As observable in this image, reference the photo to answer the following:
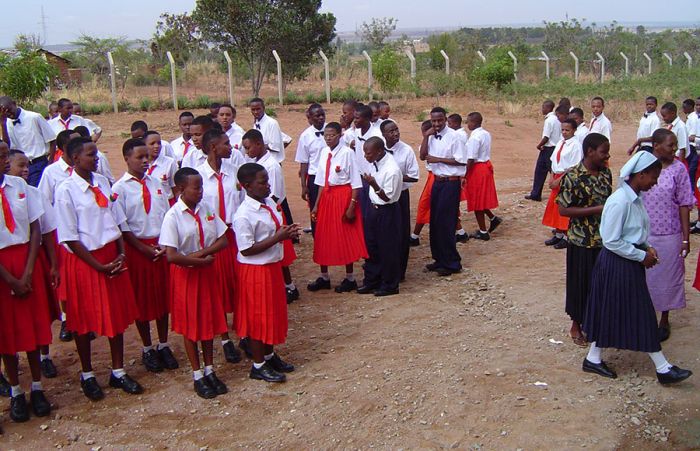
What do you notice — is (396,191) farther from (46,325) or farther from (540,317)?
(46,325)

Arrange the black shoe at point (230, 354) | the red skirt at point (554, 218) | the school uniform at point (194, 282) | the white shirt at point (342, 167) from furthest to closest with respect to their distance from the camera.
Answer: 1. the red skirt at point (554, 218)
2. the white shirt at point (342, 167)
3. the black shoe at point (230, 354)
4. the school uniform at point (194, 282)

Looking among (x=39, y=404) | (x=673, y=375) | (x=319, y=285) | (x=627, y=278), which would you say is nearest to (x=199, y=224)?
(x=39, y=404)

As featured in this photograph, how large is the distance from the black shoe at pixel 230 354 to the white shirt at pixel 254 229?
0.91m

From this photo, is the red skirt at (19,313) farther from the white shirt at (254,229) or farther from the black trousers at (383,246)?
the black trousers at (383,246)

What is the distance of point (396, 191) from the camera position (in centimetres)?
666

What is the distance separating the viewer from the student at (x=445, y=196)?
7.55 m

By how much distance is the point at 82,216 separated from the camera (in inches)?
188

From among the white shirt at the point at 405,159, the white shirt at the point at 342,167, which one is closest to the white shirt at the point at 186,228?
the white shirt at the point at 342,167

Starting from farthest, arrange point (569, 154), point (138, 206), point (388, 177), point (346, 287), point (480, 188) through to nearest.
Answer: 1. point (480, 188)
2. point (569, 154)
3. point (346, 287)
4. point (388, 177)
5. point (138, 206)

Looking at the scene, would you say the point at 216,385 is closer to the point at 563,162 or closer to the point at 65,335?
the point at 65,335

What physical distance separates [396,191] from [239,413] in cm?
276

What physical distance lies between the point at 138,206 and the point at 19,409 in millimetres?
1567

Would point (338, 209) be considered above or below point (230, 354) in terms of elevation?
above

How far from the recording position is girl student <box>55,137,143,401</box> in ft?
15.5
